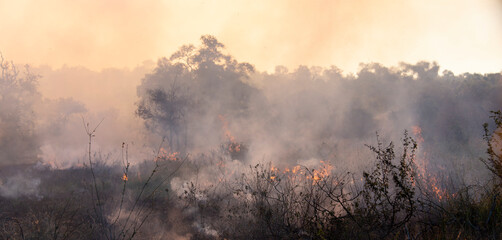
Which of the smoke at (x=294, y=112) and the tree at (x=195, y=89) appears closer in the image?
the smoke at (x=294, y=112)

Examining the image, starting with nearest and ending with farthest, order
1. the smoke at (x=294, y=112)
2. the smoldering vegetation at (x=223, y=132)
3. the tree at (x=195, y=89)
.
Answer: the smoldering vegetation at (x=223, y=132), the smoke at (x=294, y=112), the tree at (x=195, y=89)

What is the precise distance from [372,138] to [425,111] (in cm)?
634

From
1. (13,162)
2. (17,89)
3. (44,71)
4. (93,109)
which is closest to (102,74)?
(44,71)

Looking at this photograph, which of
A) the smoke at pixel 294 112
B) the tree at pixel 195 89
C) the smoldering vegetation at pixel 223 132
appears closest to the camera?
the smoldering vegetation at pixel 223 132

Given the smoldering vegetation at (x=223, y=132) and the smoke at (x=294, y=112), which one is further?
the smoke at (x=294, y=112)

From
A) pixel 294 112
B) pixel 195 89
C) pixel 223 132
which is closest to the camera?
pixel 223 132

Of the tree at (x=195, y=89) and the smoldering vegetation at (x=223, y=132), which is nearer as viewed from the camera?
the smoldering vegetation at (x=223, y=132)

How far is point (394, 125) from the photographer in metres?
25.7

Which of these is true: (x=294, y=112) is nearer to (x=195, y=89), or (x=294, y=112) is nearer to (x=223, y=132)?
(x=223, y=132)

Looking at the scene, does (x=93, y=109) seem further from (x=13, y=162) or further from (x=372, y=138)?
(x=372, y=138)

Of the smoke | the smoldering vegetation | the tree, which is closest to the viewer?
the smoldering vegetation

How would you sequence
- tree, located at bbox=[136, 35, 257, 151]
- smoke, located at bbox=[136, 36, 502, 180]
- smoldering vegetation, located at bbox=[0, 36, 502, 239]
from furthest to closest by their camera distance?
tree, located at bbox=[136, 35, 257, 151] → smoke, located at bbox=[136, 36, 502, 180] → smoldering vegetation, located at bbox=[0, 36, 502, 239]

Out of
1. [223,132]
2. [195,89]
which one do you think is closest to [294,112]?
[223,132]

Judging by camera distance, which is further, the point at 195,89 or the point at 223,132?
the point at 195,89
